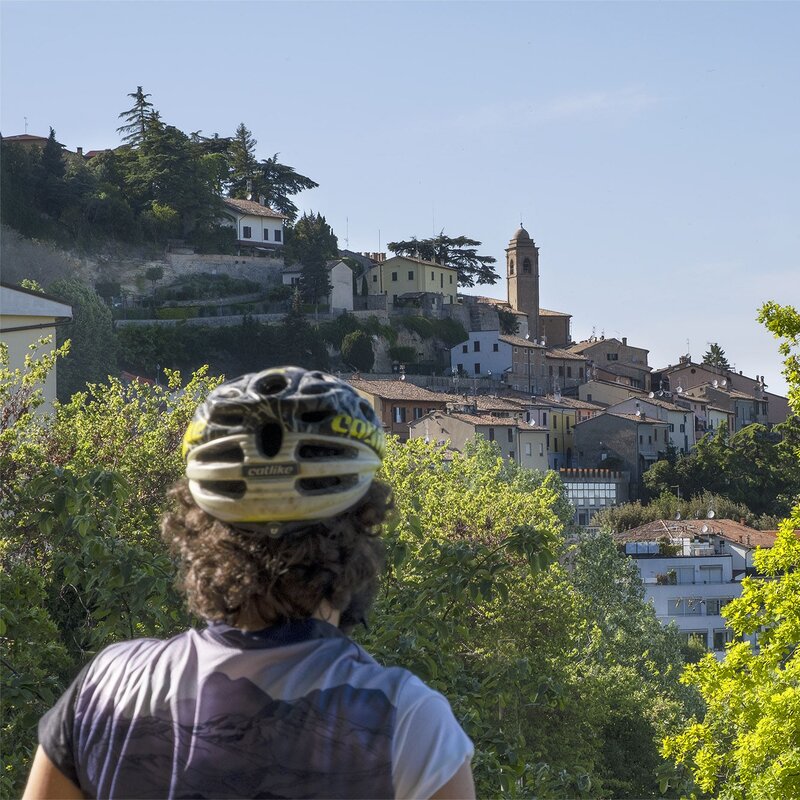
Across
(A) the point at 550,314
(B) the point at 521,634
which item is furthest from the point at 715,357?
(B) the point at 521,634

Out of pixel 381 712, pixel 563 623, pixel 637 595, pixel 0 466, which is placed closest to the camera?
pixel 381 712

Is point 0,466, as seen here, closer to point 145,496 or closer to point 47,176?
point 145,496

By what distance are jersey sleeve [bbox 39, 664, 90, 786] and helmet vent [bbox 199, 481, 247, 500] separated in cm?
29

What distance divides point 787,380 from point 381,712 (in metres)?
15.1

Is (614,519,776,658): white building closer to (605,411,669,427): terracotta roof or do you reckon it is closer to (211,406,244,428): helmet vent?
(605,411,669,427): terracotta roof

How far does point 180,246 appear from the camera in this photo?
83.1 metres

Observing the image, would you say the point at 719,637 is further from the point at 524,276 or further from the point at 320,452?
the point at 320,452

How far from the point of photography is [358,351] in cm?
8056

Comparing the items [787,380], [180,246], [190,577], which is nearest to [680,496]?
[180,246]

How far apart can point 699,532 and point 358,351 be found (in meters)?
25.3

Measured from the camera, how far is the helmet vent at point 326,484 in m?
1.96

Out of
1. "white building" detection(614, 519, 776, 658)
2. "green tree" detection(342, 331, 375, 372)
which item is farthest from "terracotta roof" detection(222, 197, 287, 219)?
"white building" detection(614, 519, 776, 658)

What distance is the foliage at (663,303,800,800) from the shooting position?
47.0 ft

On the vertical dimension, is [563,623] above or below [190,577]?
below
